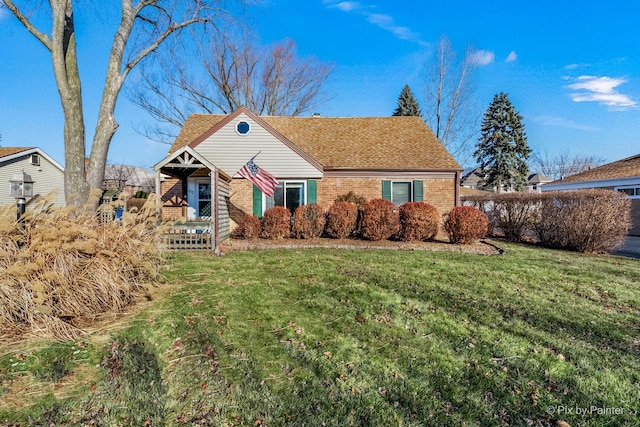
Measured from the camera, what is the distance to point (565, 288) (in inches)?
233

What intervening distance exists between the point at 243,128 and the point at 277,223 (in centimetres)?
509

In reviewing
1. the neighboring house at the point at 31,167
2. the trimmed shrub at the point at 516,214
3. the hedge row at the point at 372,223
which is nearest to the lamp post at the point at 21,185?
the neighboring house at the point at 31,167

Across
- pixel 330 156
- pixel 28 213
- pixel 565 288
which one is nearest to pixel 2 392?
pixel 28 213

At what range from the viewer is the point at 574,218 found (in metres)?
10.5

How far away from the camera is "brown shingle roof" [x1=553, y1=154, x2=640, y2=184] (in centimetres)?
1709

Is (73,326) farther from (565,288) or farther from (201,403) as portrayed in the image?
(565,288)

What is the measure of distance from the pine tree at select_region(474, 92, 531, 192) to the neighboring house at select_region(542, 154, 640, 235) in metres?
12.2

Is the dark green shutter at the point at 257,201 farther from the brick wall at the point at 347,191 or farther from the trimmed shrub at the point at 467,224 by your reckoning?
the trimmed shrub at the point at 467,224

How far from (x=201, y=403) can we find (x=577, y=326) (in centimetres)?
441

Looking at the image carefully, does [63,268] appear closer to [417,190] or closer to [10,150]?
[417,190]

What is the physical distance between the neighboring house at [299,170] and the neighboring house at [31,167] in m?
10.4

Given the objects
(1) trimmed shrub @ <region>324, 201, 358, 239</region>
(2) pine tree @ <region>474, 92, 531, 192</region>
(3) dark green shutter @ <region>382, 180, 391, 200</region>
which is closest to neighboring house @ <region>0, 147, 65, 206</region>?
(1) trimmed shrub @ <region>324, 201, 358, 239</region>

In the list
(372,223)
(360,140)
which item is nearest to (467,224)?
(372,223)

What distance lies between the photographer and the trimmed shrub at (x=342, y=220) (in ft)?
35.0
